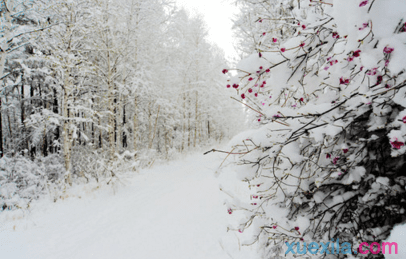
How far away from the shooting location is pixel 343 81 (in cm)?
137

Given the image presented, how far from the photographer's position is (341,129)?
130cm

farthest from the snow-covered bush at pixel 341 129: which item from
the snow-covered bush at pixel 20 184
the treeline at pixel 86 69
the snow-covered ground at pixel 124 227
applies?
the snow-covered bush at pixel 20 184

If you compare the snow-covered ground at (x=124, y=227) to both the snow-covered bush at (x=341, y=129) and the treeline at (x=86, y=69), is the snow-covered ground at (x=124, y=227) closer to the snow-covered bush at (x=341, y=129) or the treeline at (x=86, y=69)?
the snow-covered bush at (x=341, y=129)

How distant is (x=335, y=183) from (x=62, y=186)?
8.05 metres

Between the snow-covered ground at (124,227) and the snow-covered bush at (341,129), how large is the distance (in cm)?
127

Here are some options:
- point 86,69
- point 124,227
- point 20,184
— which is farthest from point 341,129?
point 20,184

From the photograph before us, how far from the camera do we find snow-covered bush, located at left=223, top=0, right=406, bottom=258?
105 centimetres

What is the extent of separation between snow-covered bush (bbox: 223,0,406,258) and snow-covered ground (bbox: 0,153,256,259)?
127 centimetres

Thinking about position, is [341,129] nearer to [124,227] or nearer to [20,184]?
[124,227]

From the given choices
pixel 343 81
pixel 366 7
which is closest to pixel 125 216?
pixel 343 81

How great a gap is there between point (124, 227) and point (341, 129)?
4.72 m

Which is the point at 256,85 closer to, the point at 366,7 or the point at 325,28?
the point at 325,28

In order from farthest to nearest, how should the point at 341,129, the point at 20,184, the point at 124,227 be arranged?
the point at 20,184, the point at 124,227, the point at 341,129

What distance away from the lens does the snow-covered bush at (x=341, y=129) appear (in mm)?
1051
